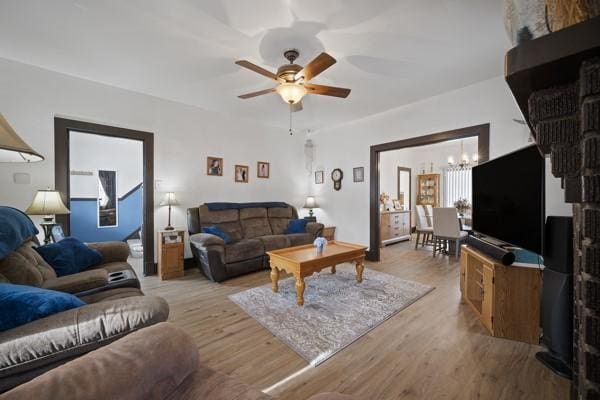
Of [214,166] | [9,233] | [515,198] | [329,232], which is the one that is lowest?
[329,232]

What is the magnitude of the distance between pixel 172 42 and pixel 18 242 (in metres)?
2.05

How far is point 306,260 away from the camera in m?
2.59

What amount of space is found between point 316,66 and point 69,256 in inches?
108

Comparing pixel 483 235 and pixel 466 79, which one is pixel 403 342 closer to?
pixel 483 235

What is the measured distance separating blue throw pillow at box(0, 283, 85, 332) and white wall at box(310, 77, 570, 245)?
11.7 ft

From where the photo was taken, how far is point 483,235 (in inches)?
101

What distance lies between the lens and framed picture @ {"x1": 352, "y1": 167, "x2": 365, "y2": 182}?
4703 mm

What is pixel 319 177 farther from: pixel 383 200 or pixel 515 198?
pixel 515 198

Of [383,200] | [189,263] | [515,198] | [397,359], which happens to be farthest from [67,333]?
[383,200]

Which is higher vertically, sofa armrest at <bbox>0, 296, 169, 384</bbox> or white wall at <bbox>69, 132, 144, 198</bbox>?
white wall at <bbox>69, 132, 144, 198</bbox>

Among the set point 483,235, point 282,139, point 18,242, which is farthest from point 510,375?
point 282,139

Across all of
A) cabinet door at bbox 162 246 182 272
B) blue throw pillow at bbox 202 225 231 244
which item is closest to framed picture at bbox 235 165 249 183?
blue throw pillow at bbox 202 225 231 244

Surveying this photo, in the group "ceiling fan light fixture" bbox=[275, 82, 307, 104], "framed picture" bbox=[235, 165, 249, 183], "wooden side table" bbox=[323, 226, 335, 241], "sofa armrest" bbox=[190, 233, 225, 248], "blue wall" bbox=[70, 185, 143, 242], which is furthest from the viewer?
"blue wall" bbox=[70, 185, 143, 242]

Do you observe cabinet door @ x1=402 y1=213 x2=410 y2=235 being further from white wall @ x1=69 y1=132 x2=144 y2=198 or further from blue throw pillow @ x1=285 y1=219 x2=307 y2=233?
white wall @ x1=69 y1=132 x2=144 y2=198
